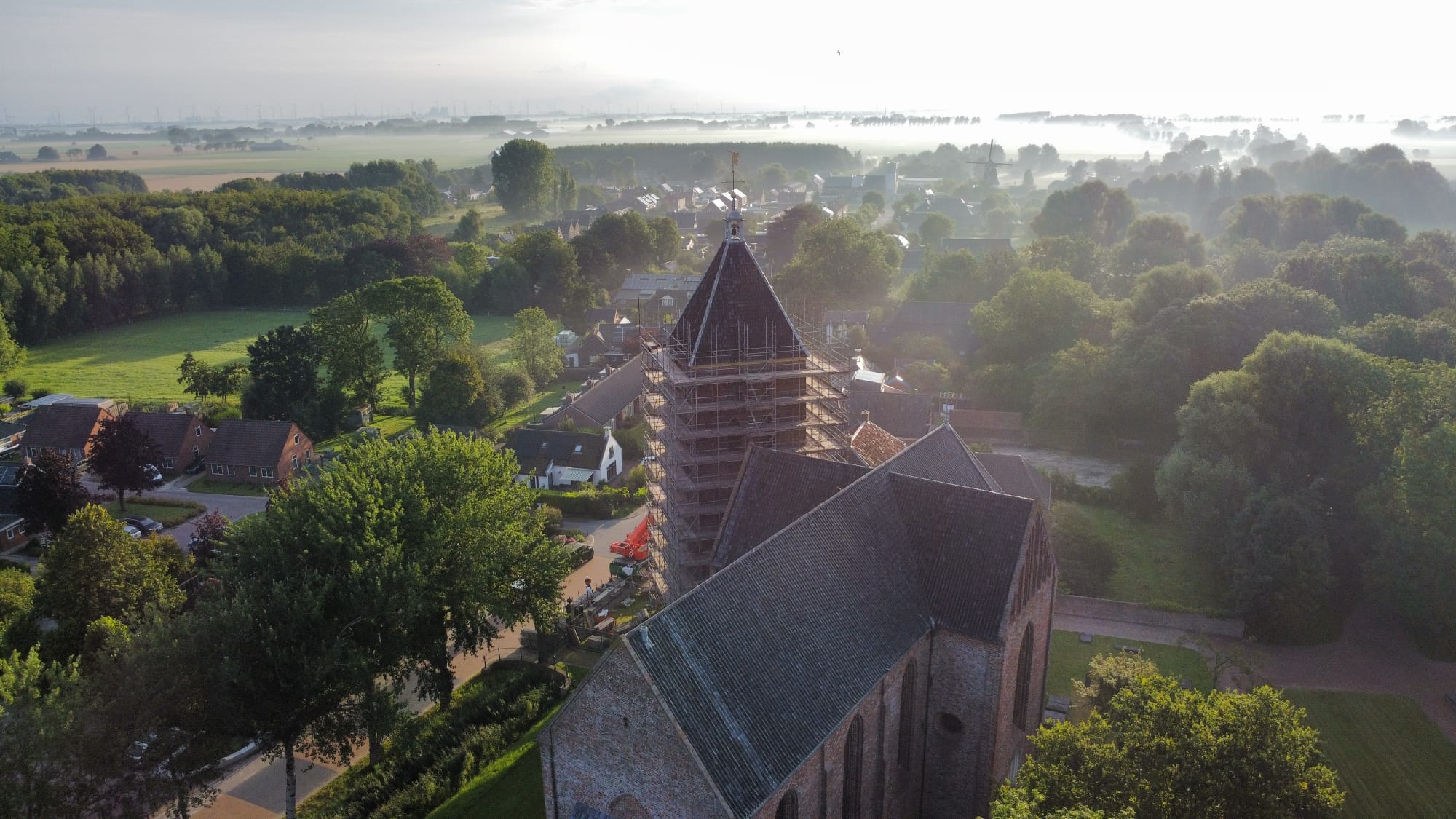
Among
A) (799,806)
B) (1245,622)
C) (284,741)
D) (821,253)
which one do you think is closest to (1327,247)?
(821,253)

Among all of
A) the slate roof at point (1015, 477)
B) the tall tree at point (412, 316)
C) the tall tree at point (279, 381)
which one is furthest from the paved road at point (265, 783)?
the tall tree at point (412, 316)

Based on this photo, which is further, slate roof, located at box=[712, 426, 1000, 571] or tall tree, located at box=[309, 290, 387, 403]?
tall tree, located at box=[309, 290, 387, 403]

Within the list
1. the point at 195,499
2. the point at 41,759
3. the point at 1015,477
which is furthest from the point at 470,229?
the point at 41,759

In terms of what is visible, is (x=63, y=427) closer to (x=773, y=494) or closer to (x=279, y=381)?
(x=279, y=381)

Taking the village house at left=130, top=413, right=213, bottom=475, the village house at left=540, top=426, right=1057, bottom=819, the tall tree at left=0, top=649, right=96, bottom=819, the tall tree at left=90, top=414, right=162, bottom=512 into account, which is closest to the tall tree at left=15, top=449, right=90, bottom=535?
the tall tree at left=90, top=414, right=162, bottom=512

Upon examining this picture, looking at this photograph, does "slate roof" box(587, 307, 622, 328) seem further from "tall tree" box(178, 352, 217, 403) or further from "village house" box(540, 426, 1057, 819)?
"village house" box(540, 426, 1057, 819)

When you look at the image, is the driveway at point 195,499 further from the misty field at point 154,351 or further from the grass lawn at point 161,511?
the misty field at point 154,351

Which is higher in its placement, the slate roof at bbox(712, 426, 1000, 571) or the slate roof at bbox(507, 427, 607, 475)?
the slate roof at bbox(712, 426, 1000, 571)
